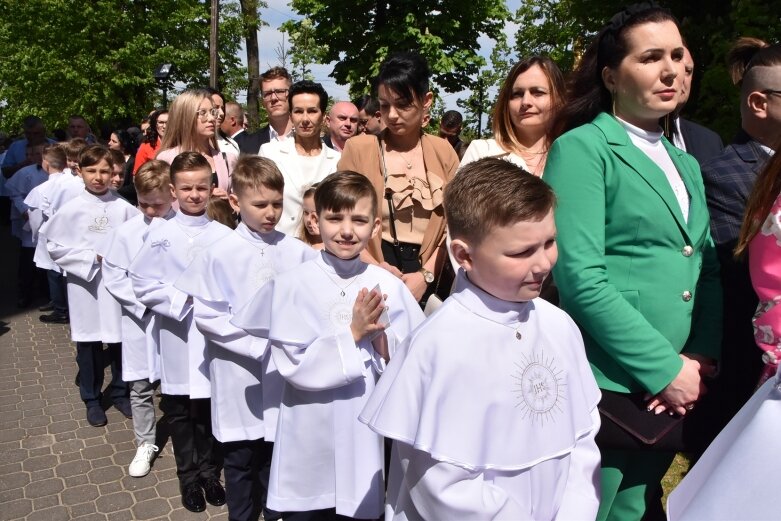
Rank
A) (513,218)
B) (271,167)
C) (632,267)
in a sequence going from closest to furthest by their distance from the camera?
(513,218) < (632,267) < (271,167)

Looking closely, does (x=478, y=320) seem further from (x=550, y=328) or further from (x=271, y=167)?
(x=271, y=167)

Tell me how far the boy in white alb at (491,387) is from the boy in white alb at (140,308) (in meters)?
2.89

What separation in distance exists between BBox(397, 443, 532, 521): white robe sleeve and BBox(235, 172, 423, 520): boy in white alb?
92cm

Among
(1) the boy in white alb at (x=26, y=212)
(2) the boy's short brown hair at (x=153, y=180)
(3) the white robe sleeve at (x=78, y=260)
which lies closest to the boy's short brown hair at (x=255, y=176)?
(2) the boy's short brown hair at (x=153, y=180)

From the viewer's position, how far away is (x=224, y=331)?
3242 millimetres

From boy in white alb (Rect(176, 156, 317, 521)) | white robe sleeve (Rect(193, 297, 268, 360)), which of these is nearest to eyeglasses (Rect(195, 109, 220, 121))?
boy in white alb (Rect(176, 156, 317, 521))

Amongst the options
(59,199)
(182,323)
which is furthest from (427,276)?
(59,199)

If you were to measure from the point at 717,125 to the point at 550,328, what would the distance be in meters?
6.44

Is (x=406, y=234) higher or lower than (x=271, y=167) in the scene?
lower

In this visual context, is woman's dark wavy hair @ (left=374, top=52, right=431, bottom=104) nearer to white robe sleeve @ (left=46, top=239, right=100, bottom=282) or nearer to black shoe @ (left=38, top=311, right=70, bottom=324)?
white robe sleeve @ (left=46, top=239, right=100, bottom=282)

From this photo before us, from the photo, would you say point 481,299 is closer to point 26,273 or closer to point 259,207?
point 259,207

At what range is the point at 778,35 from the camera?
6.99 meters

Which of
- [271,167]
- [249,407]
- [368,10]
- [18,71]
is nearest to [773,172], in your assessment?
[271,167]

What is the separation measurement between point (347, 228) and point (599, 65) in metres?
1.17
